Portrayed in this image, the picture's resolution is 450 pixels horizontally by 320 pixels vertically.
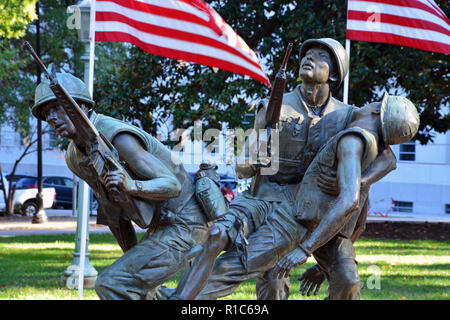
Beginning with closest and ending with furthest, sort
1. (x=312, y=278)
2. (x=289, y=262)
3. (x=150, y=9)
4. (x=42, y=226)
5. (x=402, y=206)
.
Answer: (x=289, y=262) → (x=312, y=278) → (x=150, y=9) → (x=42, y=226) → (x=402, y=206)

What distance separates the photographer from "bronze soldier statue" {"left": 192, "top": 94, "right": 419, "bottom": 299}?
4891 mm

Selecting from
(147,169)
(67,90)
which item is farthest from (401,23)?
(67,90)

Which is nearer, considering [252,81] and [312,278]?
[312,278]

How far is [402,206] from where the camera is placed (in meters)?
29.2

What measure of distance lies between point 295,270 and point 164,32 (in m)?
5.14

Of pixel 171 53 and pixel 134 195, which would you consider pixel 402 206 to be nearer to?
pixel 171 53

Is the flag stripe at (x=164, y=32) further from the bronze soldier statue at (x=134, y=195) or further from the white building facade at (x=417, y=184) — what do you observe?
the white building facade at (x=417, y=184)

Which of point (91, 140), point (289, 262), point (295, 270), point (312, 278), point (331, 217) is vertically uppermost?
point (91, 140)

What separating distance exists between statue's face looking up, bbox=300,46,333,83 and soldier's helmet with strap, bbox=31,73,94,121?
5.89ft

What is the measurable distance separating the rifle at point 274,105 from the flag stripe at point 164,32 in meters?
3.63

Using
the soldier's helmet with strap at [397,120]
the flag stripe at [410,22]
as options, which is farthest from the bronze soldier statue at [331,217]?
the flag stripe at [410,22]

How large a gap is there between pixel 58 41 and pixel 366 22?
1567cm

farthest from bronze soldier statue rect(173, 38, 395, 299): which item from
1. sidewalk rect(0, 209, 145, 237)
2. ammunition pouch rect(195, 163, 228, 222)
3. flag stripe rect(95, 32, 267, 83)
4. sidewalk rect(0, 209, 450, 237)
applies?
sidewalk rect(0, 209, 145, 237)
